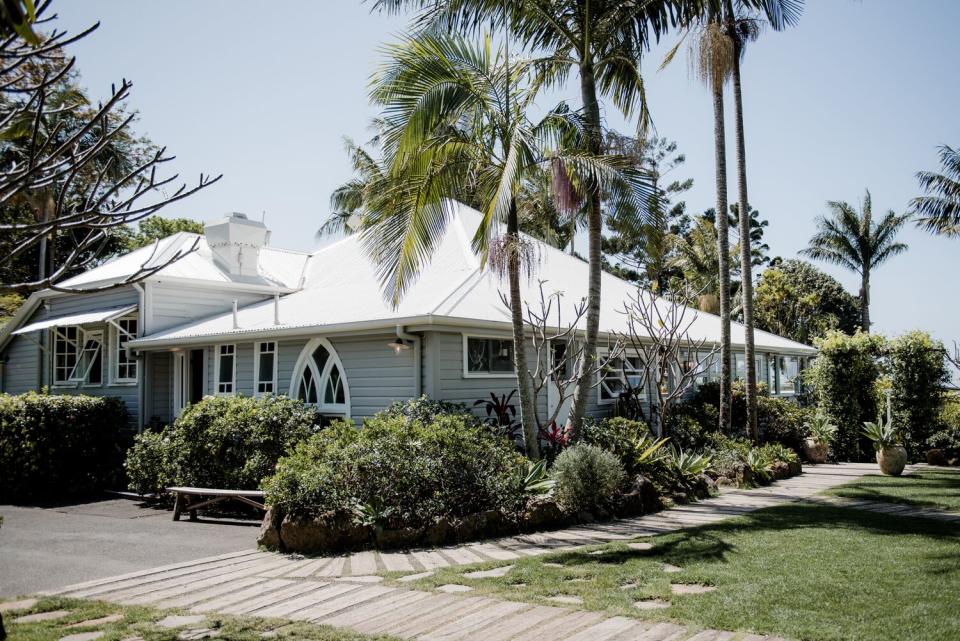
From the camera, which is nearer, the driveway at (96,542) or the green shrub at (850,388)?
the driveway at (96,542)

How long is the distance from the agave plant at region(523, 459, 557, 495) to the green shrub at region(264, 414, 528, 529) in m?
0.10

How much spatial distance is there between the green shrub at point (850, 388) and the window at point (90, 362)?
17.1 metres

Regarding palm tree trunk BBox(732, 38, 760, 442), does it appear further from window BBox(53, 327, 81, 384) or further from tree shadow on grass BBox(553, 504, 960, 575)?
window BBox(53, 327, 81, 384)

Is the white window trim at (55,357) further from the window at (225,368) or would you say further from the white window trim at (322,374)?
the white window trim at (322,374)

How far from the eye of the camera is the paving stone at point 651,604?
509 centimetres

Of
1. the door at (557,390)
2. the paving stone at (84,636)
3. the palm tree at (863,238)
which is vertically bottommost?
the paving stone at (84,636)

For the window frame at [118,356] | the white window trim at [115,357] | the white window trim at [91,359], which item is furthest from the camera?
the white window trim at [91,359]

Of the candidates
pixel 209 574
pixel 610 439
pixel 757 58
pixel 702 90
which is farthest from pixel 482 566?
pixel 757 58

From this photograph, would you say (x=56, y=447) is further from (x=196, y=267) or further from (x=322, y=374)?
(x=196, y=267)

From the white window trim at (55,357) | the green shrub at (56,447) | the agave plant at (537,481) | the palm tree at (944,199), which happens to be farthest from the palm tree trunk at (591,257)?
the palm tree at (944,199)

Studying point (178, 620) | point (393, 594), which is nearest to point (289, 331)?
point (393, 594)

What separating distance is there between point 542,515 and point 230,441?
5.17 meters

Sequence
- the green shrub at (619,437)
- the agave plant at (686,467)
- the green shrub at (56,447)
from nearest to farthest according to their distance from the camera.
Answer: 1. the green shrub at (619,437)
2. the agave plant at (686,467)
3. the green shrub at (56,447)

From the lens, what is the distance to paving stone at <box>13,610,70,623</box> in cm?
530
